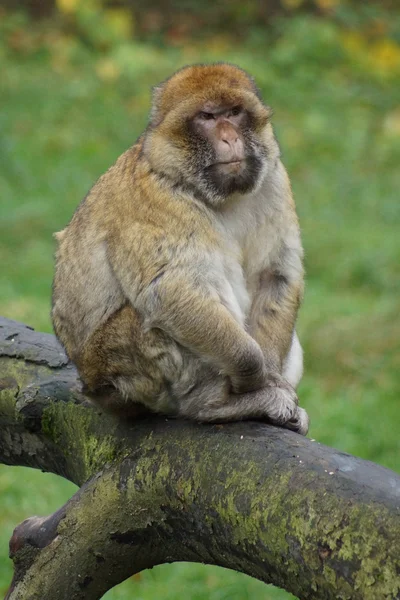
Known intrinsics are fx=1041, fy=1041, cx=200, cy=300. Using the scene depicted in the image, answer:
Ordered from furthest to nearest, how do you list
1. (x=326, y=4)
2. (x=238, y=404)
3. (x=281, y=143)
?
1. (x=326, y=4)
2. (x=281, y=143)
3. (x=238, y=404)

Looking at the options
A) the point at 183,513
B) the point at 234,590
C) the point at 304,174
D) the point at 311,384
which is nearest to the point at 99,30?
the point at 304,174

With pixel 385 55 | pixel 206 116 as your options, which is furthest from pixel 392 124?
pixel 206 116

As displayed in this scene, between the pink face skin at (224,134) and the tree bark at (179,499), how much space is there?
950 millimetres

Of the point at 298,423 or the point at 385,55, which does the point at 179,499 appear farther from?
the point at 385,55

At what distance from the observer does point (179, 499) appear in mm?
3281

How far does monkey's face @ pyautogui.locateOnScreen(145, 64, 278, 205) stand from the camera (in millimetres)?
3730

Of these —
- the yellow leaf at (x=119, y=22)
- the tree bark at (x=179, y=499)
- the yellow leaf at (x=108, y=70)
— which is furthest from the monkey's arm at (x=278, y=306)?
the yellow leaf at (x=119, y=22)

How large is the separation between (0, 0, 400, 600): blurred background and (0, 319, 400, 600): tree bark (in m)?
1.75

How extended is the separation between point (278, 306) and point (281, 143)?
794cm

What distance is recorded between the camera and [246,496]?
303 cm

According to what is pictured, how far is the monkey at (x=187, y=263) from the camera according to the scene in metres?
3.68

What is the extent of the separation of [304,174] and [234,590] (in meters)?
6.89

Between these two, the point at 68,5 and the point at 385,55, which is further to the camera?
the point at 68,5

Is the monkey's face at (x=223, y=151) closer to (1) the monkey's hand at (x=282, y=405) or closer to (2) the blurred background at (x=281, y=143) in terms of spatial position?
(1) the monkey's hand at (x=282, y=405)
